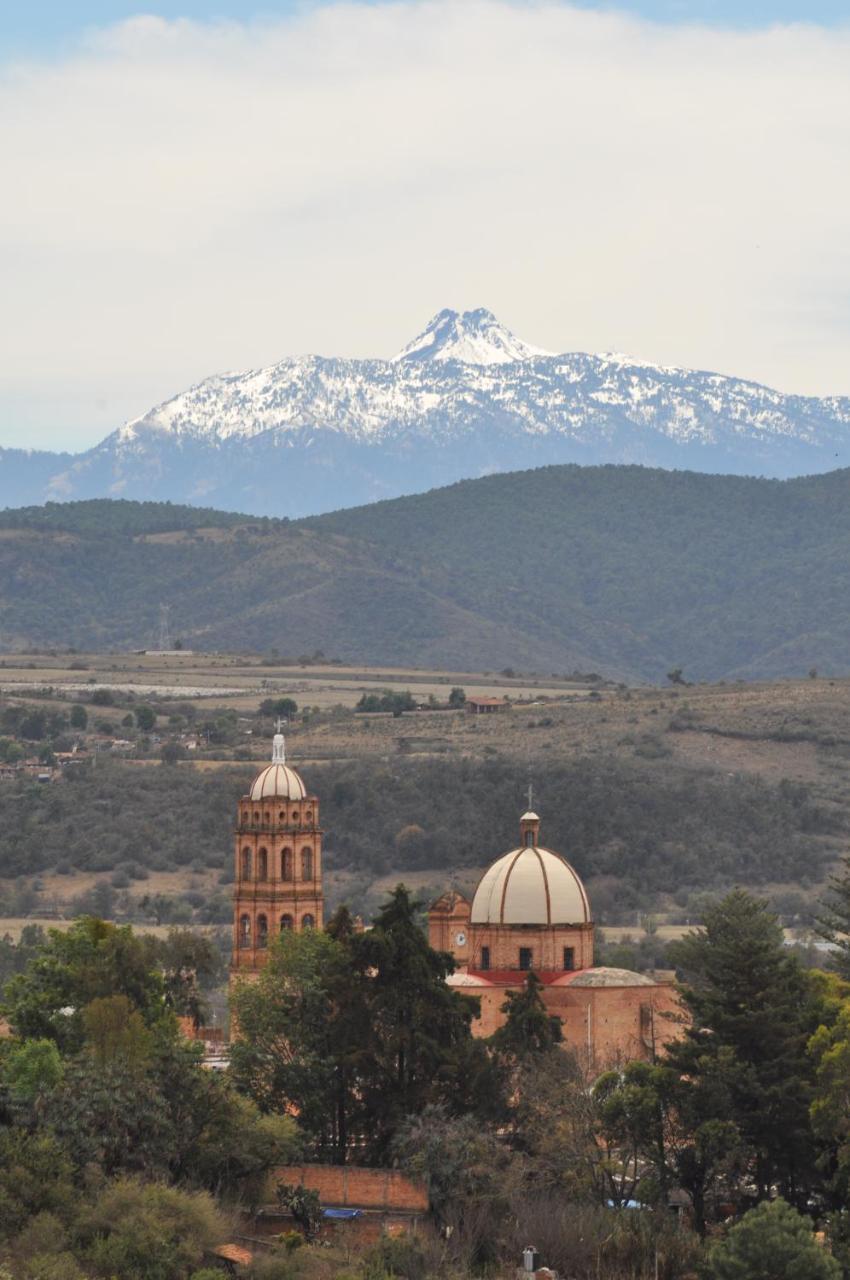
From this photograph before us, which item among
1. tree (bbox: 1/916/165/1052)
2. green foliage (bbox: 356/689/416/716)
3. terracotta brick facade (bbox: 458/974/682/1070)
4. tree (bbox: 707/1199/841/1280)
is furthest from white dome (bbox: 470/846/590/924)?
green foliage (bbox: 356/689/416/716)

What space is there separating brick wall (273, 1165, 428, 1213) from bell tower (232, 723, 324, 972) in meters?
19.6

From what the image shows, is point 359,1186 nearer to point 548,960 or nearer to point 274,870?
point 548,960

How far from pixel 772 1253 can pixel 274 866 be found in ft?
98.0

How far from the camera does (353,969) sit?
65.1 meters

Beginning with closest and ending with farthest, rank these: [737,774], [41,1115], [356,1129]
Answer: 1. [41,1115]
2. [356,1129]
3. [737,774]

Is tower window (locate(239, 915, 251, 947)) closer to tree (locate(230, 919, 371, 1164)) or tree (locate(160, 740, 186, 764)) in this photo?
tree (locate(230, 919, 371, 1164))

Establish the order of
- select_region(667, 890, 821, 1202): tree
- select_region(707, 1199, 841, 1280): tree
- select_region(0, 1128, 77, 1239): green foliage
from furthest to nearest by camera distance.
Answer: select_region(667, 890, 821, 1202): tree
select_region(0, 1128, 77, 1239): green foliage
select_region(707, 1199, 841, 1280): tree

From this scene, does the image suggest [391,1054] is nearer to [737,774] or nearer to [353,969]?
[353,969]

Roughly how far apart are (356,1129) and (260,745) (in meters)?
107

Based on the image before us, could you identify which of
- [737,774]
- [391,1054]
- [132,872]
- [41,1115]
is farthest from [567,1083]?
[737,774]

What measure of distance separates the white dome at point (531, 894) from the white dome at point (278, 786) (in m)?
6.13

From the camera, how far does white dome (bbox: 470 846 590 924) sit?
7694cm

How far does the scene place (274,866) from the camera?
7988cm

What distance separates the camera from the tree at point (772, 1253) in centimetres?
5169
